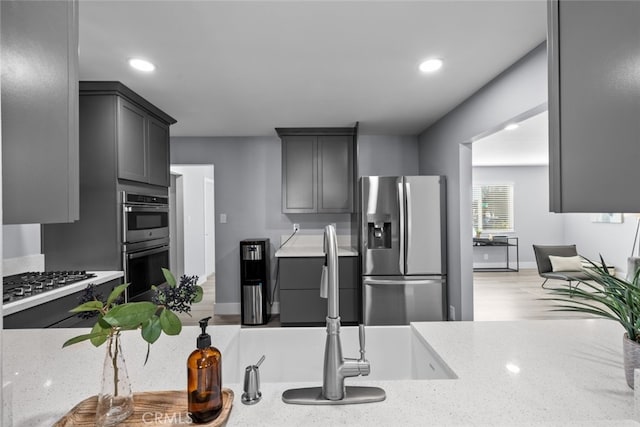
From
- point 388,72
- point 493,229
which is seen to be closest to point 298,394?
point 388,72

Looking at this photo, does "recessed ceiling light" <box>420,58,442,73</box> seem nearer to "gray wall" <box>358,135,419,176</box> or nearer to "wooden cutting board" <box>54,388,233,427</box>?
"gray wall" <box>358,135,419,176</box>

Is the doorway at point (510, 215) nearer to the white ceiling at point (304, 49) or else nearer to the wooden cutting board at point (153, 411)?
the white ceiling at point (304, 49)

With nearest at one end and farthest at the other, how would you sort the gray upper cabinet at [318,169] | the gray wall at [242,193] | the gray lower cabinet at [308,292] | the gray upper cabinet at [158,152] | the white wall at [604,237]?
the gray upper cabinet at [158,152] → the gray lower cabinet at [308,292] → the gray upper cabinet at [318,169] → the gray wall at [242,193] → the white wall at [604,237]

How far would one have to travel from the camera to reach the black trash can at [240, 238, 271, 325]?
160 inches

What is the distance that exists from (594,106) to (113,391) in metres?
1.14

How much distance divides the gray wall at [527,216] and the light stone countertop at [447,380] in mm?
6962

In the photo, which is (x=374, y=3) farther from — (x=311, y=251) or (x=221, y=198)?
(x=221, y=198)

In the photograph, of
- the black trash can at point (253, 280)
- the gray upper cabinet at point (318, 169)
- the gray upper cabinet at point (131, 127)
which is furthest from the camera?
the gray upper cabinet at point (318, 169)

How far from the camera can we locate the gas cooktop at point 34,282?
1855 mm

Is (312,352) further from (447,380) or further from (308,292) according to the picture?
(308,292)

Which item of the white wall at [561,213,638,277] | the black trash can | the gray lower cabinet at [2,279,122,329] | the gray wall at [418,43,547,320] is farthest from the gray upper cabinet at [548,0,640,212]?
the white wall at [561,213,638,277]

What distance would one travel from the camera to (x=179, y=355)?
1155mm

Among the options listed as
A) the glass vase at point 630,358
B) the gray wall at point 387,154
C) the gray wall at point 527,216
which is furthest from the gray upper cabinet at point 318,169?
the gray wall at point 527,216

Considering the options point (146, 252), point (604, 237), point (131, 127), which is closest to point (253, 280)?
point (146, 252)
